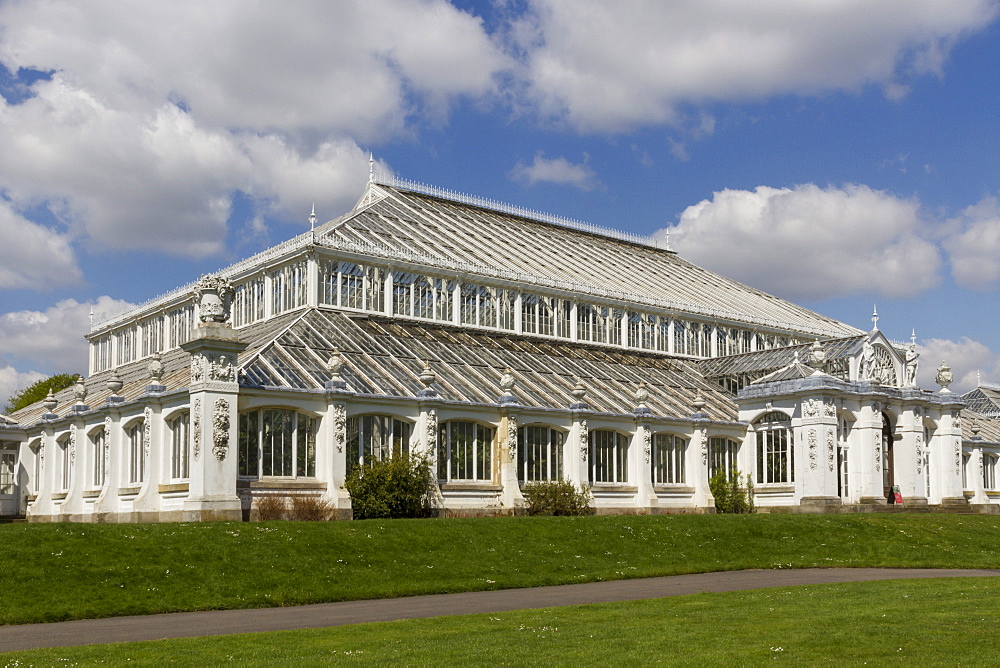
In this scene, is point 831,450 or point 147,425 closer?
point 147,425

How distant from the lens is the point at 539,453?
50250mm

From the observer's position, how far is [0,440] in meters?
57.4

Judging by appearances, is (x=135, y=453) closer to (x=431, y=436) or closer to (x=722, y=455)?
(x=431, y=436)

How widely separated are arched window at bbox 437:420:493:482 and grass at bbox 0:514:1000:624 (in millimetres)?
8507

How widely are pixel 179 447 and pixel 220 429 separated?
3.71 m

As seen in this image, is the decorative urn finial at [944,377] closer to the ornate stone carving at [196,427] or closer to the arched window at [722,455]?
the arched window at [722,455]

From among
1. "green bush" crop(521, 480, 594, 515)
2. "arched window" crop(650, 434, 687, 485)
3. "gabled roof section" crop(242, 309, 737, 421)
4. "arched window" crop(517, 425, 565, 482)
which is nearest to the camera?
"gabled roof section" crop(242, 309, 737, 421)

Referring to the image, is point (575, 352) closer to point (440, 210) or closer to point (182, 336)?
point (440, 210)

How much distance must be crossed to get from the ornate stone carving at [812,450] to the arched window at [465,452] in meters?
18.2

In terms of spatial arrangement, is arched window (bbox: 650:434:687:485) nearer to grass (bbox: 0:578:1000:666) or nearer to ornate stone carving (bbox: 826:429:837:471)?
ornate stone carving (bbox: 826:429:837:471)

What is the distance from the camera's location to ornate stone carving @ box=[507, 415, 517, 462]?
48.3 meters

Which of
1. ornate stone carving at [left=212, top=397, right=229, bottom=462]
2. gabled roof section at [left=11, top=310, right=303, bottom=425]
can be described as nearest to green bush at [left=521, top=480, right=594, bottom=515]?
gabled roof section at [left=11, top=310, right=303, bottom=425]

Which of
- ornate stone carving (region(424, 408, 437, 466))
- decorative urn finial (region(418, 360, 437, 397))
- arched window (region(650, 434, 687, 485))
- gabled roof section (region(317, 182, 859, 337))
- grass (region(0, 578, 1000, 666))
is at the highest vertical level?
gabled roof section (region(317, 182, 859, 337))

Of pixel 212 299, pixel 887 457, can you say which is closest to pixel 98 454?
pixel 212 299
